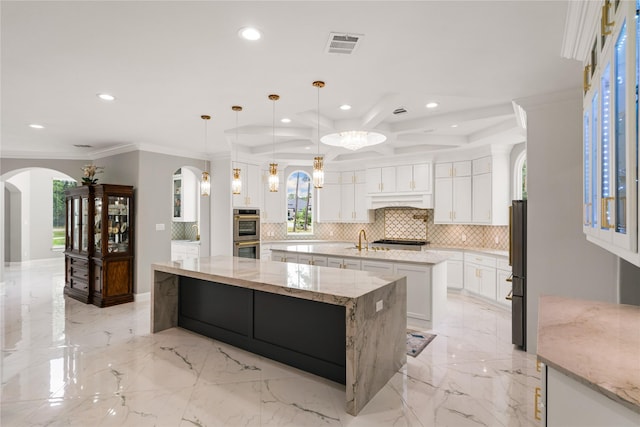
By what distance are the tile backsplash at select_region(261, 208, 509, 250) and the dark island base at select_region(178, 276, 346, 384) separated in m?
3.64

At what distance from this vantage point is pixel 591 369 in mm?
1249

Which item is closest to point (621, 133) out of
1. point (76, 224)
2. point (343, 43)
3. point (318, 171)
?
point (343, 43)

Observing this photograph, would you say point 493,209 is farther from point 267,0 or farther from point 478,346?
point 267,0

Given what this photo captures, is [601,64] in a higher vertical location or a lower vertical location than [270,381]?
higher

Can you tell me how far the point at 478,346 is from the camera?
365cm

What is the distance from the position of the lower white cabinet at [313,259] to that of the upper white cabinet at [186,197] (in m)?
3.84

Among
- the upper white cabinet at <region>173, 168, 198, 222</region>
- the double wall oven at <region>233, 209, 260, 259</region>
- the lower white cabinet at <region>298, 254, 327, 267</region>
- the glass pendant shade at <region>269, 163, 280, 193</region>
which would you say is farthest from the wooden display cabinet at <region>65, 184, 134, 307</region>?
the glass pendant shade at <region>269, 163, 280, 193</region>

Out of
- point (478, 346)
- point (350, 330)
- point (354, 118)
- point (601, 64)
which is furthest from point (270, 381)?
point (354, 118)

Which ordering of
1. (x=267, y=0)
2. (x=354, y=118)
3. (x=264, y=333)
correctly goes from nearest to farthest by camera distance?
(x=267, y=0) → (x=264, y=333) → (x=354, y=118)

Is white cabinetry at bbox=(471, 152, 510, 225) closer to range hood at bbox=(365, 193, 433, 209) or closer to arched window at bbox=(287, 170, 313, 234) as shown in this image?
range hood at bbox=(365, 193, 433, 209)

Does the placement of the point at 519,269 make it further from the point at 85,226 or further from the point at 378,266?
the point at 85,226

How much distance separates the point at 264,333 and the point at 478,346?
231 cm

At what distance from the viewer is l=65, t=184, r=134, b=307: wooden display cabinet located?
5.27 meters

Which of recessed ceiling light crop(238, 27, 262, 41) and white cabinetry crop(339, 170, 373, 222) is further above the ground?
recessed ceiling light crop(238, 27, 262, 41)
